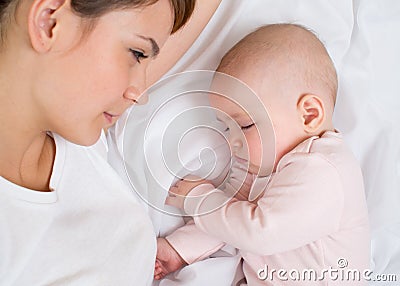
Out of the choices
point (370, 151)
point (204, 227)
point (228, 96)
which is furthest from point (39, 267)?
point (370, 151)

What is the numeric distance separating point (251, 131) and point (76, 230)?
1.35 ft

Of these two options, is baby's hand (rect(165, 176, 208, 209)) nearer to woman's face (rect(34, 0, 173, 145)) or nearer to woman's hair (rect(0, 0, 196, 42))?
woman's face (rect(34, 0, 173, 145))

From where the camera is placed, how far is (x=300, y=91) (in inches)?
45.8

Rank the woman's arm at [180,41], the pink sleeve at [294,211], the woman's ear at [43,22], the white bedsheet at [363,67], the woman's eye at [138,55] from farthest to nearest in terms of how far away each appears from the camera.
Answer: the white bedsheet at [363,67] < the woman's arm at [180,41] < the pink sleeve at [294,211] < the woman's eye at [138,55] < the woman's ear at [43,22]

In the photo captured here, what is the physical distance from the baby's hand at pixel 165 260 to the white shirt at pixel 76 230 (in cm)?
14

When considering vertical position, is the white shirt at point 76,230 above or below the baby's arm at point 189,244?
above

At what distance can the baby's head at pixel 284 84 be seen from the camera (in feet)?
3.81

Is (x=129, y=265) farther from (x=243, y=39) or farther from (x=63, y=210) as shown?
(x=243, y=39)

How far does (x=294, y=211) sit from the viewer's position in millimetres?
1090

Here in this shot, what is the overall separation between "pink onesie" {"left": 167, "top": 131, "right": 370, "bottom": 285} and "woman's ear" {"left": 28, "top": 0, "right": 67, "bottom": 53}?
20.4 inches

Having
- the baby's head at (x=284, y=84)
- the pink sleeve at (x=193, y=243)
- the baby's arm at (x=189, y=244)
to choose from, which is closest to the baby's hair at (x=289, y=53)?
the baby's head at (x=284, y=84)

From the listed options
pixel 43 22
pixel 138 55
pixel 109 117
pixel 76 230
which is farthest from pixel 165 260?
pixel 43 22

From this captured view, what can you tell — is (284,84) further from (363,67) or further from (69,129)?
(69,129)

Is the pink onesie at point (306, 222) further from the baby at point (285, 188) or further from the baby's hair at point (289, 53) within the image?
the baby's hair at point (289, 53)
